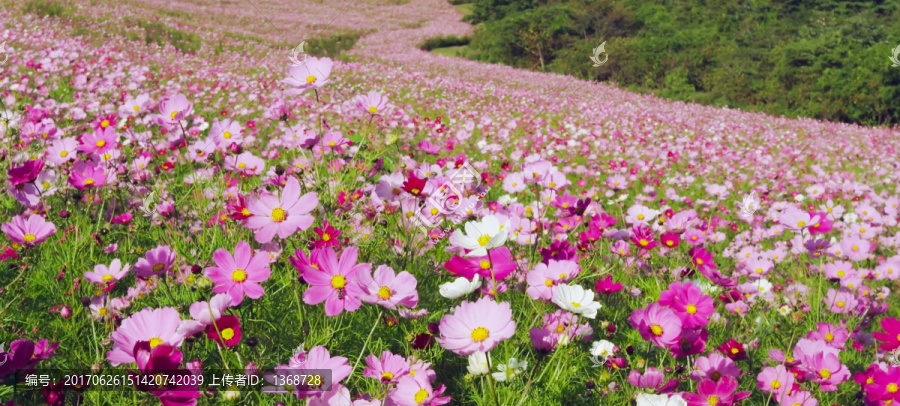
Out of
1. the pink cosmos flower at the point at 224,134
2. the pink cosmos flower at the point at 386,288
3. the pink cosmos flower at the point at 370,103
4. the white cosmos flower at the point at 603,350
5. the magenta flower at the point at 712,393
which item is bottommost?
the white cosmos flower at the point at 603,350

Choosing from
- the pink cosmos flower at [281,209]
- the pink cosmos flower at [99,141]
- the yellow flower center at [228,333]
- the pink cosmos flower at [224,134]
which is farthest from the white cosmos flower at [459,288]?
the pink cosmos flower at [99,141]

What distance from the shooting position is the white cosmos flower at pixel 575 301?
1109 millimetres

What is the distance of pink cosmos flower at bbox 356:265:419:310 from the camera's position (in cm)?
107

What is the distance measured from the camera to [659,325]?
1.22 meters

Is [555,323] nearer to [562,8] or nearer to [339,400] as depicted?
[339,400]

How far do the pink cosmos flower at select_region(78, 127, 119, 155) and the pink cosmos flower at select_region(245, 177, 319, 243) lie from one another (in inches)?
36.7

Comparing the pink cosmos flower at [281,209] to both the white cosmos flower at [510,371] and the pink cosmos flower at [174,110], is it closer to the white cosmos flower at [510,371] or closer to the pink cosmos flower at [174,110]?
the white cosmos flower at [510,371]

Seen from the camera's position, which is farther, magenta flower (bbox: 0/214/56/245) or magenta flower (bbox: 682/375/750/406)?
magenta flower (bbox: 0/214/56/245)

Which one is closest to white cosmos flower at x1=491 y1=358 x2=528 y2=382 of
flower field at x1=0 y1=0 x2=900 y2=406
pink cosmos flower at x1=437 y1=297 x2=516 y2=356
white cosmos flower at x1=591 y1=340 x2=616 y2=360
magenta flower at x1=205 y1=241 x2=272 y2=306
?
flower field at x1=0 y1=0 x2=900 y2=406

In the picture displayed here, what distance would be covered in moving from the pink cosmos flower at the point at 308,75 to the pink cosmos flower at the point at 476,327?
2.79 ft

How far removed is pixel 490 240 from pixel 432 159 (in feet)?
13.4

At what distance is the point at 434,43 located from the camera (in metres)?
22.2

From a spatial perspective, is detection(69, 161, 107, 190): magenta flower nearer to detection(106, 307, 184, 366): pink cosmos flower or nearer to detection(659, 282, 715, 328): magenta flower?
detection(106, 307, 184, 366): pink cosmos flower

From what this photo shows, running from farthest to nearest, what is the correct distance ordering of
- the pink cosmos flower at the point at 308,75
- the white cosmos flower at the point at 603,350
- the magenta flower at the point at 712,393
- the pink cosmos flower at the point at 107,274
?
the pink cosmos flower at the point at 308,75 < the white cosmos flower at the point at 603,350 < the pink cosmos flower at the point at 107,274 < the magenta flower at the point at 712,393
